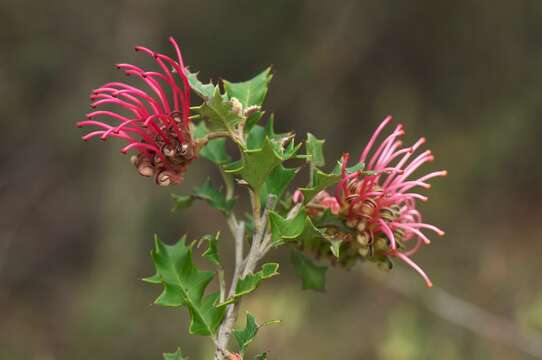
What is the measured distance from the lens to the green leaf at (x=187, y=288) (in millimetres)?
1018

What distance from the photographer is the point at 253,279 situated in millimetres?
965

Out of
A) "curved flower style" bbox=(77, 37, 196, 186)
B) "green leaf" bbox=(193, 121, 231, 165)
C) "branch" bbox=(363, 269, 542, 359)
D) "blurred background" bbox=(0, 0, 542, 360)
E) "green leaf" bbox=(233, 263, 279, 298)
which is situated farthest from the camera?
"blurred background" bbox=(0, 0, 542, 360)

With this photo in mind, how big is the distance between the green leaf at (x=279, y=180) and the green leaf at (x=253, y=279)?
0.55 ft

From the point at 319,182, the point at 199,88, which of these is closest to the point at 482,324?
the point at 319,182

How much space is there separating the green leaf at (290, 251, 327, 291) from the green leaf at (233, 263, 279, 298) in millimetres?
229

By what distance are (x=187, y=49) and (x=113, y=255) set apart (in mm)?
2088

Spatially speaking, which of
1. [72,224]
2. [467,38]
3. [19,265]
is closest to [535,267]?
[467,38]

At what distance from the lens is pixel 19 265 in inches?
250

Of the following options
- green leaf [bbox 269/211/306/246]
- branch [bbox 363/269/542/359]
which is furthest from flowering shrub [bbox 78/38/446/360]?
branch [bbox 363/269/542/359]

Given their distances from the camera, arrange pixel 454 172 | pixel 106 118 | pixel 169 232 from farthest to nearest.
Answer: pixel 454 172
pixel 169 232
pixel 106 118

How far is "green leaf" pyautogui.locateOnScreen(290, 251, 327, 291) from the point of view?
121 cm

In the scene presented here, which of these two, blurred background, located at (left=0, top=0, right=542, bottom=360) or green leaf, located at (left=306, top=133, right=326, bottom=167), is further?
blurred background, located at (left=0, top=0, right=542, bottom=360)

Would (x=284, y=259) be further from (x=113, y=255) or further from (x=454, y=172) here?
(x=454, y=172)

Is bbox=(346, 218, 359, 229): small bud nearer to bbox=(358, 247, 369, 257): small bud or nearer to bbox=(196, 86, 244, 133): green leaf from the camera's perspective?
bbox=(358, 247, 369, 257): small bud
